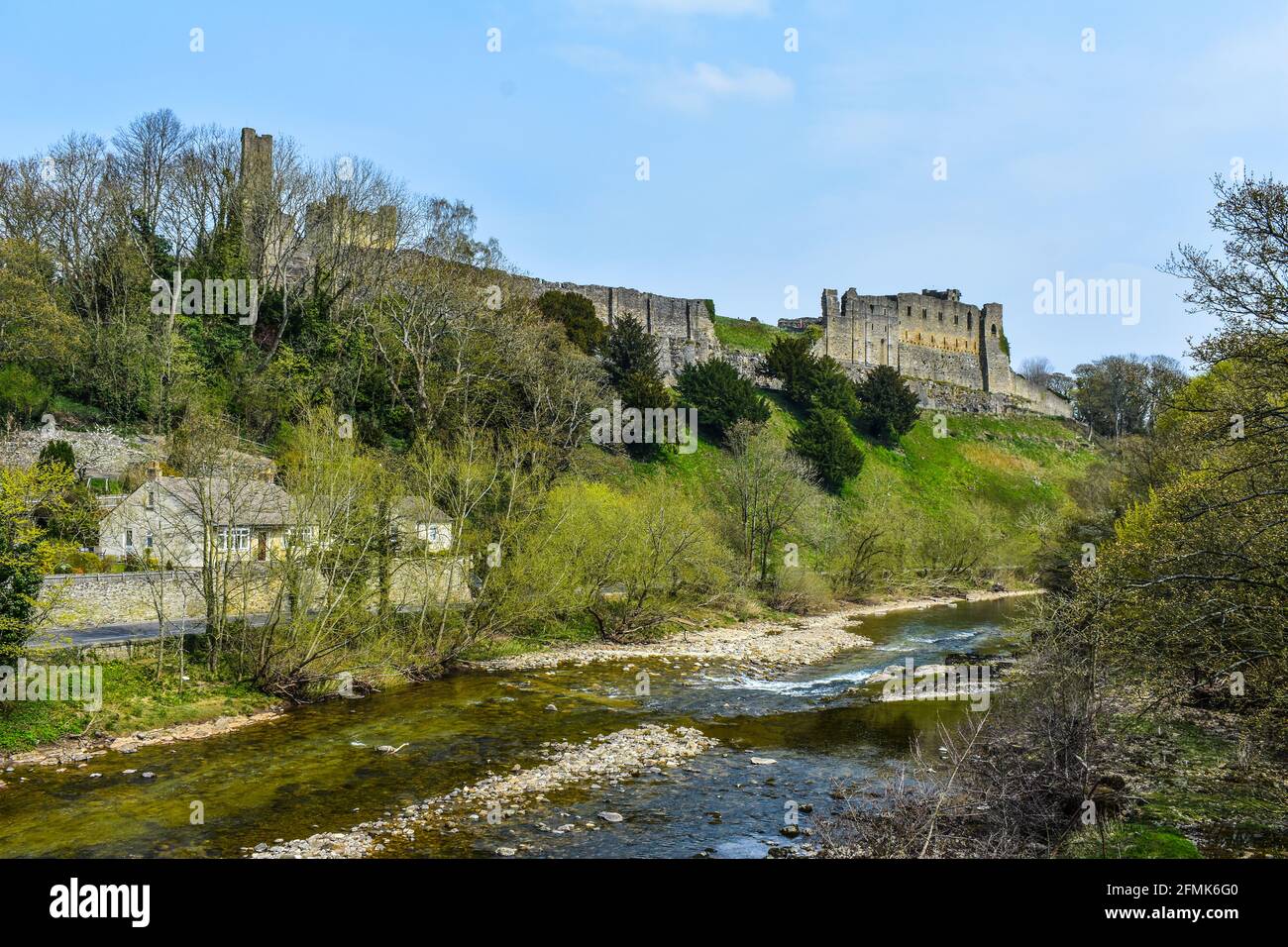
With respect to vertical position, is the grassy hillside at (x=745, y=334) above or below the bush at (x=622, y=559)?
above

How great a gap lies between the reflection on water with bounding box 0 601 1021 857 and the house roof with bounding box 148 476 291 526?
219 inches

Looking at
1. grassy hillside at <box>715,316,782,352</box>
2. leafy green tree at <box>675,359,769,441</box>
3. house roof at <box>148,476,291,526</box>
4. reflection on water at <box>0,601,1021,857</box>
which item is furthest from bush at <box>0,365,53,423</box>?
grassy hillside at <box>715,316,782,352</box>

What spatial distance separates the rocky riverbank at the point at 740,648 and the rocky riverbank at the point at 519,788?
8.56 metres

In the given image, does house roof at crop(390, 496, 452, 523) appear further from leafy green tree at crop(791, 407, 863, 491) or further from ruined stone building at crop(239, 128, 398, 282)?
leafy green tree at crop(791, 407, 863, 491)

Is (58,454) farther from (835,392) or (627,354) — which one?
(835,392)

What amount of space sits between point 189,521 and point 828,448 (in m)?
41.3

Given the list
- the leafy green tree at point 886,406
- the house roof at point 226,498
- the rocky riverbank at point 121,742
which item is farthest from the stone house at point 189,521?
the leafy green tree at point 886,406

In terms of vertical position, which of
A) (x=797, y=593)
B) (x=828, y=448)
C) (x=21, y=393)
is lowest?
(x=797, y=593)

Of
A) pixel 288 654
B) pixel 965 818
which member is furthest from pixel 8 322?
pixel 965 818

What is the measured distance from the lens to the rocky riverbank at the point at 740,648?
1069 inches

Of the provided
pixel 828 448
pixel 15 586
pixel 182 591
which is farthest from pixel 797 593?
pixel 15 586

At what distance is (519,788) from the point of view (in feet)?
48.9

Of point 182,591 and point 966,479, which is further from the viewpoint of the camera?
point 966,479

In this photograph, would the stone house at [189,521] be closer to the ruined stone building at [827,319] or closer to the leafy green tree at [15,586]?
the leafy green tree at [15,586]
